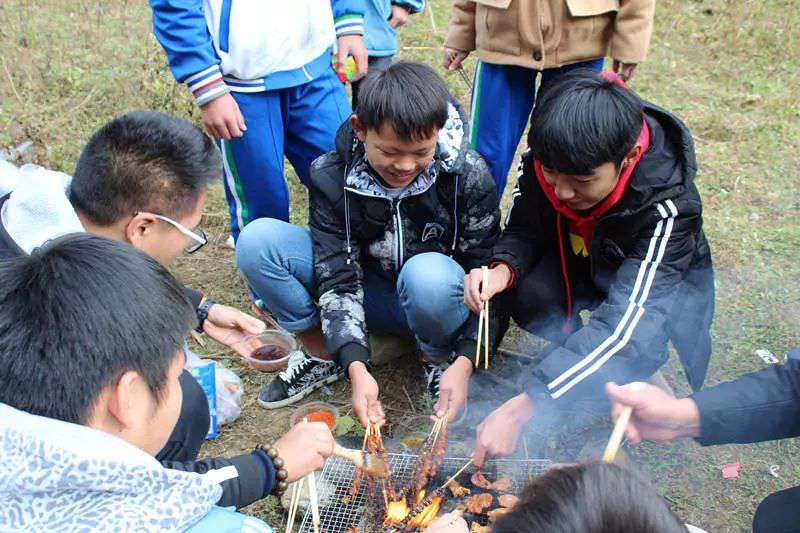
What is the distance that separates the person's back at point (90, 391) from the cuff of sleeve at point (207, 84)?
6.65ft

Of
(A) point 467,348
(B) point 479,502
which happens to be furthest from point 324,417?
(B) point 479,502

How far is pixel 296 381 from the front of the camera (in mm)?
3975

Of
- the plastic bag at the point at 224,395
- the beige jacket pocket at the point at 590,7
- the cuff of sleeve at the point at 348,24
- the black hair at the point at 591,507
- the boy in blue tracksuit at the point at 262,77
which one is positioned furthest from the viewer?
the cuff of sleeve at the point at 348,24

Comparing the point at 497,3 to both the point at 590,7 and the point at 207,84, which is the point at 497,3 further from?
the point at 207,84

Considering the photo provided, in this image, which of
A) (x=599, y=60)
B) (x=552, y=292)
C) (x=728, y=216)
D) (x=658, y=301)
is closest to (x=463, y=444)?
(x=552, y=292)

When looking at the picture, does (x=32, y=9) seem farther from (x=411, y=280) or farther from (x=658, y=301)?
(x=658, y=301)

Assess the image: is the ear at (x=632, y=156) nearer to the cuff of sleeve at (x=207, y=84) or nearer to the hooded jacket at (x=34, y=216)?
the cuff of sleeve at (x=207, y=84)

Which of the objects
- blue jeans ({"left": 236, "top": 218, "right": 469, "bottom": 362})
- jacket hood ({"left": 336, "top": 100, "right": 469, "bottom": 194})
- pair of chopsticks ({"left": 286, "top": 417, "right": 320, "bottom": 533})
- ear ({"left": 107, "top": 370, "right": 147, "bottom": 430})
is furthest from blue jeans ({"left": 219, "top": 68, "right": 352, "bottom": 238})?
ear ({"left": 107, "top": 370, "right": 147, "bottom": 430})

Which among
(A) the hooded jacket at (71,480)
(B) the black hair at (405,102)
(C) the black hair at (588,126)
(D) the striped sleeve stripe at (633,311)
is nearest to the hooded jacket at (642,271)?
(D) the striped sleeve stripe at (633,311)

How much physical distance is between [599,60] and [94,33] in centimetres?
686

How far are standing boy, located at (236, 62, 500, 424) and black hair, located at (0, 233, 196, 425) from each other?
1492 mm

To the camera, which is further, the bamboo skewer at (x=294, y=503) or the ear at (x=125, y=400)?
the bamboo skewer at (x=294, y=503)

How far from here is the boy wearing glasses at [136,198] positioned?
2.73 m

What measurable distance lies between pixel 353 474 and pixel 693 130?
5.54 meters
